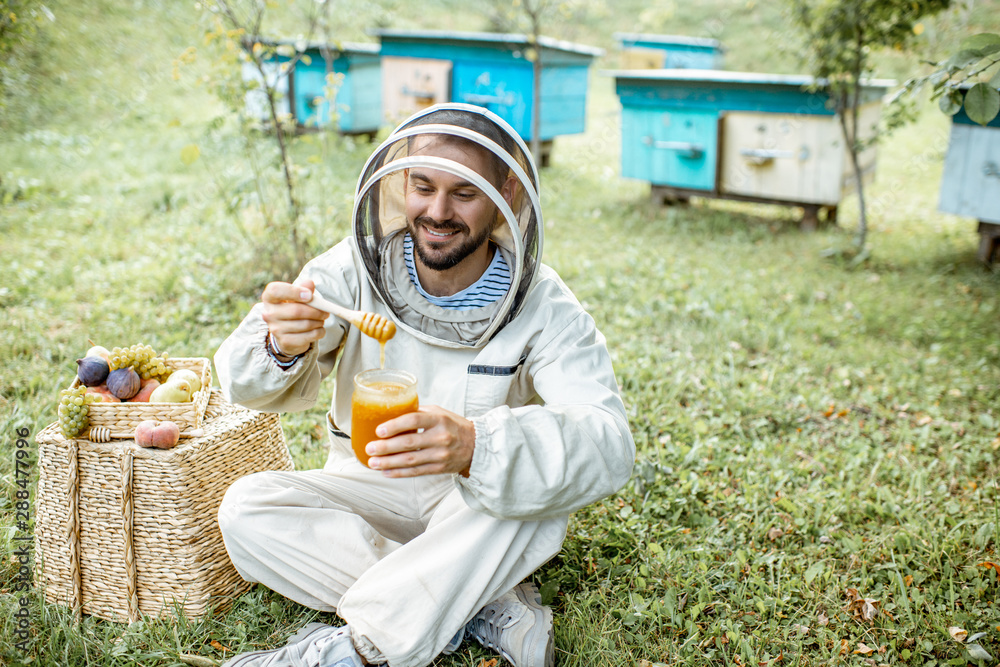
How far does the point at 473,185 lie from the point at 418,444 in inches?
28.1

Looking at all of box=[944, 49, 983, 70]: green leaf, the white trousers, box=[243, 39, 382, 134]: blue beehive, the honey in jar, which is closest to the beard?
the honey in jar

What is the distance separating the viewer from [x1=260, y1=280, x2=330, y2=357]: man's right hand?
174cm

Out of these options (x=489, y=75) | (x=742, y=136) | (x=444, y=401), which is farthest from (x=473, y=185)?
(x=489, y=75)

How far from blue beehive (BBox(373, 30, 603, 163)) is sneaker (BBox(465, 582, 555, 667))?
6.42m

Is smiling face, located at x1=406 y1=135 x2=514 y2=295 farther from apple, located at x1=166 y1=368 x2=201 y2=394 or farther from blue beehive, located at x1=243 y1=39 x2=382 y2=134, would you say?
blue beehive, located at x1=243 y1=39 x2=382 y2=134

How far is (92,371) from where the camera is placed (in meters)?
2.27

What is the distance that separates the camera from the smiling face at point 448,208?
1938mm

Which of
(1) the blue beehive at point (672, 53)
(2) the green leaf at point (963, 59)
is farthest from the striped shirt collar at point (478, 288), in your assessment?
(1) the blue beehive at point (672, 53)

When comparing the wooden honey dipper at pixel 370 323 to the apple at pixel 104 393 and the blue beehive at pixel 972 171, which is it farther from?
the blue beehive at pixel 972 171

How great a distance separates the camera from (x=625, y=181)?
8.93 metres

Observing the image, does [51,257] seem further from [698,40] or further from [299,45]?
[698,40]

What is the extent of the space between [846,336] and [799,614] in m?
2.55

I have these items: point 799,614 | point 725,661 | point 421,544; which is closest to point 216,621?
point 421,544

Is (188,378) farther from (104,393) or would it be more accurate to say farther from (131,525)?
(131,525)
